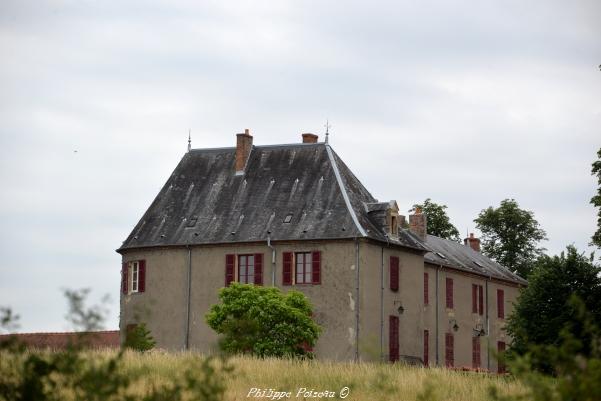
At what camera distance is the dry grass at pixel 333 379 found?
2231 cm

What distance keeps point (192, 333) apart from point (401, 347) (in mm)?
7499

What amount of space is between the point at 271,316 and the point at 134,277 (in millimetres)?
9312

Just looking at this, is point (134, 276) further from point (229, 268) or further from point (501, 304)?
point (501, 304)

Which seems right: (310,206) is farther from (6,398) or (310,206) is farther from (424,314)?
(6,398)

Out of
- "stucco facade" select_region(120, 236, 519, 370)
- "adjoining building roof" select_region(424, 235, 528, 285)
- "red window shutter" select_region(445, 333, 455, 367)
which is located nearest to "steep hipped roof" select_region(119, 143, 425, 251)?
"stucco facade" select_region(120, 236, 519, 370)

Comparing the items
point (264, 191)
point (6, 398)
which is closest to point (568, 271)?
point (264, 191)

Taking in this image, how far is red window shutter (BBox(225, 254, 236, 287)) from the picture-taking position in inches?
1794

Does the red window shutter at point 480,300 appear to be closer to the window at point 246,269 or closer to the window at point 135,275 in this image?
the window at point 246,269

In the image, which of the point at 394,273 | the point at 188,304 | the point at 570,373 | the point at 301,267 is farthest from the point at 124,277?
the point at 570,373

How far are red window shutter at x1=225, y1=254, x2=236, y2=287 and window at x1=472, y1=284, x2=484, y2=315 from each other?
14.4 meters

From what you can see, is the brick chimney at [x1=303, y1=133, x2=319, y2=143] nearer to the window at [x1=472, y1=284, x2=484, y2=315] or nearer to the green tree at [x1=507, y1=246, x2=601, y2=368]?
the window at [x1=472, y1=284, x2=484, y2=315]

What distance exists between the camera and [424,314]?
165 ft

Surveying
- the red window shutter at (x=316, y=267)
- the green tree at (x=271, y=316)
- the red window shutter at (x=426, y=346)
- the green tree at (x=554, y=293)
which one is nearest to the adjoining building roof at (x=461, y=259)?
the red window shutter at (x=426, y=346)

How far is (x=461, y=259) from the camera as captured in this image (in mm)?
57219
